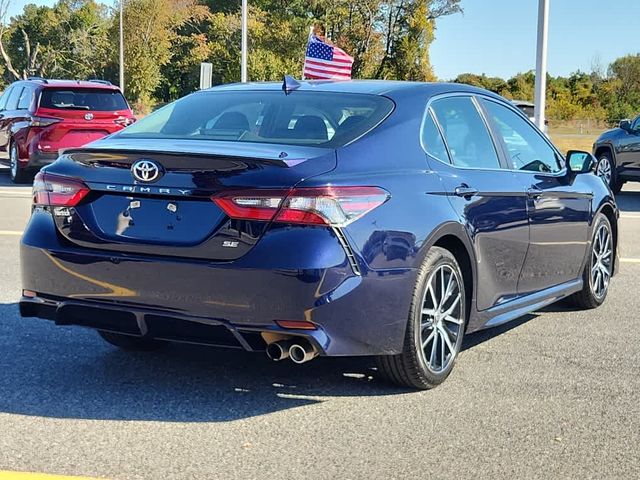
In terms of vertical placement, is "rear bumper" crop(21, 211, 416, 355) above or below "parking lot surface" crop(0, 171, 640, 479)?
above

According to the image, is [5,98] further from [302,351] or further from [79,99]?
[302,351]

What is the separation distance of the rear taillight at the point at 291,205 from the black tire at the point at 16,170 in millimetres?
12957

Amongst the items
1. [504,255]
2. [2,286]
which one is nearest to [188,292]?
[504,255]

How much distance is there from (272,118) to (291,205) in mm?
1047

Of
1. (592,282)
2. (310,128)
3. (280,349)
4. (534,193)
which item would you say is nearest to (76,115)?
(592,282)

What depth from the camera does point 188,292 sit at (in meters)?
4.02

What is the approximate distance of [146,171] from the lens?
4.12 m

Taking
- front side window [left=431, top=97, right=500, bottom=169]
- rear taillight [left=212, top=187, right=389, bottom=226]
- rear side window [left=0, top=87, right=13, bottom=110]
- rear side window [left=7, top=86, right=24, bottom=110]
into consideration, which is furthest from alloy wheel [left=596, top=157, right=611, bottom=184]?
rear taillight [left=212, top=187, right=389, bottom=226]

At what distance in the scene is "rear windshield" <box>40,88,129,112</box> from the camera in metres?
15.7

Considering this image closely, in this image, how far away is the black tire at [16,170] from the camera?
1606cm

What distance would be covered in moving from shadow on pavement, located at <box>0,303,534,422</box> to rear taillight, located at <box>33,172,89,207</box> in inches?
36.1

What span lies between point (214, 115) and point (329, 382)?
1.55 metres

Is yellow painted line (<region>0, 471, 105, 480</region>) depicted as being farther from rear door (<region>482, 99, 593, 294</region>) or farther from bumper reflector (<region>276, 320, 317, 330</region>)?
rear door (<region>482, 99, 593, 294</region>)

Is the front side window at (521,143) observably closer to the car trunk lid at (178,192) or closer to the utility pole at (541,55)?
the car trunk lid at (178,192)
